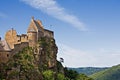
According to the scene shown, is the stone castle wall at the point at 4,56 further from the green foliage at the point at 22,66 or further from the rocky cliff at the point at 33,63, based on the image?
the green foliage at the point at 22,66

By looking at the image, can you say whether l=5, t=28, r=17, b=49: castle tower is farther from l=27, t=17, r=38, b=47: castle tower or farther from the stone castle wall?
the stone castle wall

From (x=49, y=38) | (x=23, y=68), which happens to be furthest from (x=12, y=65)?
(x=49, y=38)

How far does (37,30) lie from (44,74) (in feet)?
55.9

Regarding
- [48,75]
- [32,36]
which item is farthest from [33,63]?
[32,36]

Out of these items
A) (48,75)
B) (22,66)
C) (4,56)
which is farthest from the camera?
(48,75)

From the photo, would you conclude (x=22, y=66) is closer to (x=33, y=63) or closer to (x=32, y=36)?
(x=33, y=63)

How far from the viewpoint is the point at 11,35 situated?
118562 mm

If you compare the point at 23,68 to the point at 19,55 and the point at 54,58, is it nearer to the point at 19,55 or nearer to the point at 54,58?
the point at 19,55

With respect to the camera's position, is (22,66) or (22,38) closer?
(22,66)

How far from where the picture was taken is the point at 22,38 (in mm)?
117750

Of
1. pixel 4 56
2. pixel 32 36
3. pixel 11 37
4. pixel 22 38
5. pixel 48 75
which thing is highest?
pixel 32 36

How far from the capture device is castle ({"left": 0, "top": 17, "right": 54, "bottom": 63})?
11089 cm

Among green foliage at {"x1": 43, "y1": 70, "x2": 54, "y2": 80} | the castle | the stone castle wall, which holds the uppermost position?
the castle

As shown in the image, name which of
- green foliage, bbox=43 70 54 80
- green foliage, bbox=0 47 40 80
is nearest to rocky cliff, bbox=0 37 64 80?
green foliage, bbox=0 47 40 80
